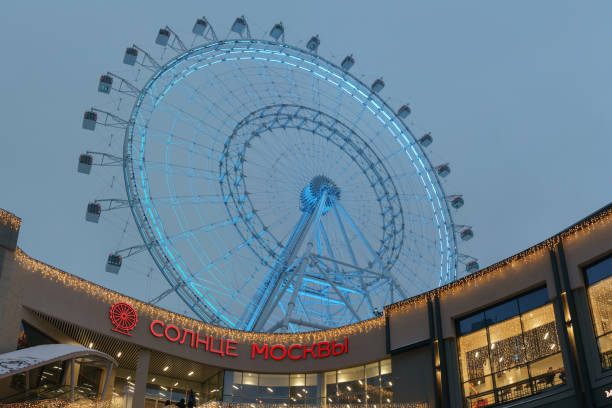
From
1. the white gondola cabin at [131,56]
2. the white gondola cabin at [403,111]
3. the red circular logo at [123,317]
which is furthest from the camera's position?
the white gondola cabin at [403,111]

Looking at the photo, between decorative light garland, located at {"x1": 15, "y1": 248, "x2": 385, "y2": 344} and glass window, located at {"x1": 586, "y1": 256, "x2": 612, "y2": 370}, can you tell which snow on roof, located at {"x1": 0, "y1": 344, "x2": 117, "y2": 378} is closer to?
decorative light garland, located at {"x1": 15, "y1": 248, "x2": 385, "y2": 344}

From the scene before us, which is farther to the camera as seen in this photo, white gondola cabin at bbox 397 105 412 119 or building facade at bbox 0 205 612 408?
white gondola cabin at bbox 397 105 412 119

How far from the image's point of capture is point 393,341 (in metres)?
28.4

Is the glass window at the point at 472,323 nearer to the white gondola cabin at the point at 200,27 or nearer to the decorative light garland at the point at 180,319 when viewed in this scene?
the decorative light garland at the point at 180,319

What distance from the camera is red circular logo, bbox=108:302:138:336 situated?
28094 millimetres

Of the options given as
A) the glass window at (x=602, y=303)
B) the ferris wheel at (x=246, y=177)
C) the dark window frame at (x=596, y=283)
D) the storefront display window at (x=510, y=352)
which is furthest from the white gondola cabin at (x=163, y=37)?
the glass window at (x=602, y=303)

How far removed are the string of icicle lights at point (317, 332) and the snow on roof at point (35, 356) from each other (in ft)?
10.5

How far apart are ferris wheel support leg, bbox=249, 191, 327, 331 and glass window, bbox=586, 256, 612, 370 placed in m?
15.7

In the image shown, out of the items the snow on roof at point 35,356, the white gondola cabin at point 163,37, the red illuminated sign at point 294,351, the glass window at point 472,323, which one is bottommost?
the snow on roof at point 35,356

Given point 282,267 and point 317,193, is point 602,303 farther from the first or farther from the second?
point 317,193

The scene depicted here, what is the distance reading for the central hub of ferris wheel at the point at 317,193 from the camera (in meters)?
37.7

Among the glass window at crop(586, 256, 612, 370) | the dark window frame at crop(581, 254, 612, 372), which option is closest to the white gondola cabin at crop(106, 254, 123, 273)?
the dark window frame at crop(581, 254, 612, 372)

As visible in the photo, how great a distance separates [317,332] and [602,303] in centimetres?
1362

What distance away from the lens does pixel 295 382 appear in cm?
3128
